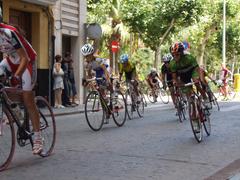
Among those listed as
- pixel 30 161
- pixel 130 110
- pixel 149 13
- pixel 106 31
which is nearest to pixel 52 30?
pixel 130 110

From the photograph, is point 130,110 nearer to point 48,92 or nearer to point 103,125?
point 103,125

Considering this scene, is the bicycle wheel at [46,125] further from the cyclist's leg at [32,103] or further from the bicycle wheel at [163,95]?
the bicycle wheel at [163,95]

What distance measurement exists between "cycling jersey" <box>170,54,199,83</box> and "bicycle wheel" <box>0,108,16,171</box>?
14.3 feet

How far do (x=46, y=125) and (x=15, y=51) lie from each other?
1.31 metres

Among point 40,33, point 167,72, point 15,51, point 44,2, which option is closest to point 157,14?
point 40,33

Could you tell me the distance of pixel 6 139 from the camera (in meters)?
6.82

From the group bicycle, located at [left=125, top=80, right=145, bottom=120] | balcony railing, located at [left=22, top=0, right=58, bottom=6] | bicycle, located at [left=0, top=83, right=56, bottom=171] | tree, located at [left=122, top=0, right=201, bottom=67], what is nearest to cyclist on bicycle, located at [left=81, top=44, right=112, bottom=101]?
bicycle, located at [left=125, top=80, right=145, bottom=120]

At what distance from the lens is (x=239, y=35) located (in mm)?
49094

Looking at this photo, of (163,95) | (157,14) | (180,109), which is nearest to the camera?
(180,109)

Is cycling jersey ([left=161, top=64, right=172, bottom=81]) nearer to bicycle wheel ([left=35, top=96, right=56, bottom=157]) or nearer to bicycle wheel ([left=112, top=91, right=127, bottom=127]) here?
bicycle wheel ([left=112, top=91, right=127, bottom=127])

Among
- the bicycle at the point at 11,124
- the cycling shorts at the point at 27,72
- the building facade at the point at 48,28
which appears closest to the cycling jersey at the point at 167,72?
the building facade at the point at 48,28

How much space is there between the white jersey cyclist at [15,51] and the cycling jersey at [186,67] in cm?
386

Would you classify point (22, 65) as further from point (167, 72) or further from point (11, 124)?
point (167, 72)

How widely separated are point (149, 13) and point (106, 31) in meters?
8.69
